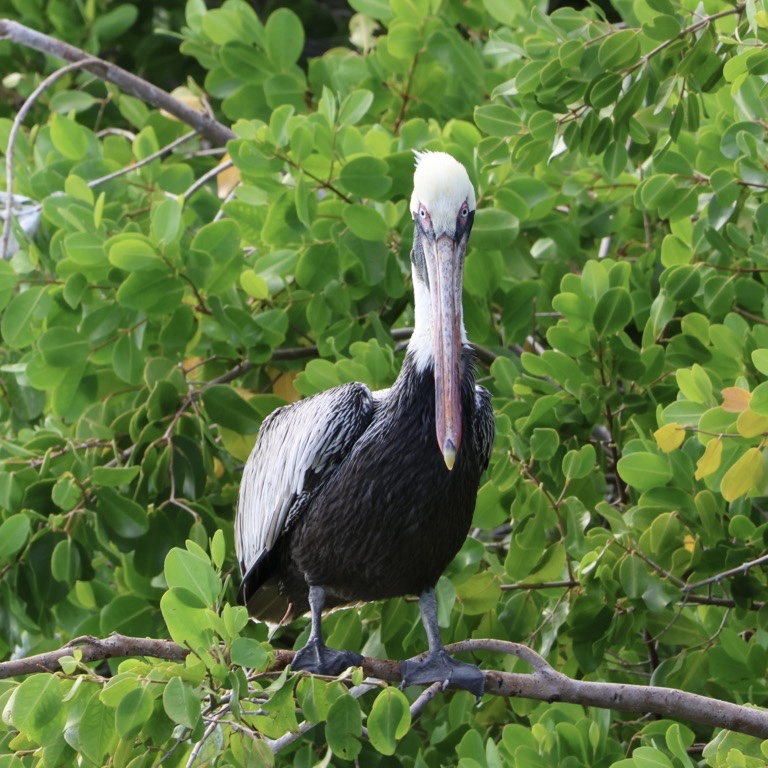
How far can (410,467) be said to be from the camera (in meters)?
3.47

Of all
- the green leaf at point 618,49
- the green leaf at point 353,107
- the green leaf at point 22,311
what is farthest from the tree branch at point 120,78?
the green leaf at point 618,49

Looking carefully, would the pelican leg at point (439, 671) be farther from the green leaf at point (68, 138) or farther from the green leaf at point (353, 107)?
the green leaf at point (68, 138)

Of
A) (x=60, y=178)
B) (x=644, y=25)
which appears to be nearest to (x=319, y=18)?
(x=60, y=178)

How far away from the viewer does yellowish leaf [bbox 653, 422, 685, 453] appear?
327 cm

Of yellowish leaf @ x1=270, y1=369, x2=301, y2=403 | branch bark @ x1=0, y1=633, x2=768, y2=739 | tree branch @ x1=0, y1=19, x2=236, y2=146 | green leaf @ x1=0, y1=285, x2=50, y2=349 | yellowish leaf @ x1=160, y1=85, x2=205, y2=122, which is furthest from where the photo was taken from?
yellowish leaf @ x1=160, y1=85, x2=205, y2=122

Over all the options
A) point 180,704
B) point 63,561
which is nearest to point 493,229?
point 63,561

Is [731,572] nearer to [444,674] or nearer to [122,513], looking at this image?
[444,674]

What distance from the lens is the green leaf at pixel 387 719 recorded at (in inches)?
110

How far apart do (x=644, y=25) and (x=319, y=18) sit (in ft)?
14.1

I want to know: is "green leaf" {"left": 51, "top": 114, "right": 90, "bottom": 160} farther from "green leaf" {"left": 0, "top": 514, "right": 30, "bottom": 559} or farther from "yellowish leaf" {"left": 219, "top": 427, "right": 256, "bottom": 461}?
"green leaf" {"left": 0, "top": 514, "right": 30, "bottom": 559}

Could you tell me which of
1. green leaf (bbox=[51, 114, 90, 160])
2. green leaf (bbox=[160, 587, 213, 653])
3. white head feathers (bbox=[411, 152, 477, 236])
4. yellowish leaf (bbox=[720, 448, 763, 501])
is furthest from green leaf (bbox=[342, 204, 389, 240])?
green leaf (bbox=[160, 587, 213, 653])

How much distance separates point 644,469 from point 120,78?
9.16ft

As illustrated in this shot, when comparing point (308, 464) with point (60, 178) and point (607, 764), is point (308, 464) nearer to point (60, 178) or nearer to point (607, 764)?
point (607, 764)

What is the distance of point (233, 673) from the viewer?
2.60m
